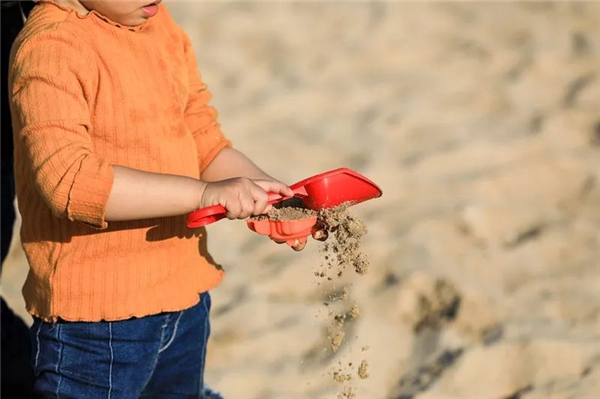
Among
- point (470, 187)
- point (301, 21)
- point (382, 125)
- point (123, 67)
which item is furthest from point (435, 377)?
point (301, 21)

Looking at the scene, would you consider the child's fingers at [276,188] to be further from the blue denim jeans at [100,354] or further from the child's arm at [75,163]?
the blue denim jeans at [100,354]

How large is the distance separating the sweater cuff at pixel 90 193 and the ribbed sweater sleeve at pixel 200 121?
383mm

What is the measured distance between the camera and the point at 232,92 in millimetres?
3240

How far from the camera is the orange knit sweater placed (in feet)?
4.16

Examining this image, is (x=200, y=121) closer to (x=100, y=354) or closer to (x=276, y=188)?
(x=276, y=188)

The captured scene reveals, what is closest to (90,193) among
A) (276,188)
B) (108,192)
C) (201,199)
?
(108,192)

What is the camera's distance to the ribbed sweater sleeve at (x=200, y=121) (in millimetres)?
1629

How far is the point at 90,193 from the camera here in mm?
1255

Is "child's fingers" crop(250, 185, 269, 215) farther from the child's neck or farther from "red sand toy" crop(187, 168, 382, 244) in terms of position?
the child's neck

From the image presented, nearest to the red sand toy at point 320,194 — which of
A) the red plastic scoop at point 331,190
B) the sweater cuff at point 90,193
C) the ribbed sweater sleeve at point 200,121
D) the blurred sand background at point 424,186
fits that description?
the red plastic scoop at point 331,190

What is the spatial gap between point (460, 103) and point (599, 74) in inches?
20.1

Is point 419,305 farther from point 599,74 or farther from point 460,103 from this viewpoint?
point 599,74

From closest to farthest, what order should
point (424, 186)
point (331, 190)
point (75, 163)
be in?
1. point (75, 163)
2. point (331, 190)
3. point (424, 186)

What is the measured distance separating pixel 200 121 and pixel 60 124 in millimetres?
405
